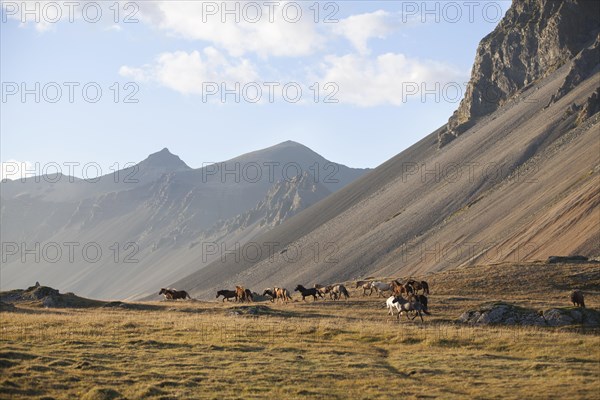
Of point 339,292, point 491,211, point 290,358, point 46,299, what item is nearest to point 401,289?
point 339,292

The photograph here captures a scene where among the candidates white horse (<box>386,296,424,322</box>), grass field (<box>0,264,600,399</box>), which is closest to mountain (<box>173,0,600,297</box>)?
white horse (<box>386,296,424,322</box>)

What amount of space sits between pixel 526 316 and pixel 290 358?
52.8 feet

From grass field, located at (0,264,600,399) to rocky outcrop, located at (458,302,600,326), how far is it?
1.23 meters

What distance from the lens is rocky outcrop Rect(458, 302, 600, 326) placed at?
37984 millimetres

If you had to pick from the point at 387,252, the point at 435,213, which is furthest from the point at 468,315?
the point at 435,213

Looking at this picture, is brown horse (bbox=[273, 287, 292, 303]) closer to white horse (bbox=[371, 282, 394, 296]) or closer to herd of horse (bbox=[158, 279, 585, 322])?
herd of horse (bbox=[158, 279, 585, 322])

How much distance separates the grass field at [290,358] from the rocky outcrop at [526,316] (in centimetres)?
123

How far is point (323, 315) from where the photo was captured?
1796 inches

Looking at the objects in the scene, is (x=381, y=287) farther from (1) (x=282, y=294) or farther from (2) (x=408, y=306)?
(2) (x=408, y=306)

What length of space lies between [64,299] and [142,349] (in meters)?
29.4

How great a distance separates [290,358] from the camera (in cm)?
2998

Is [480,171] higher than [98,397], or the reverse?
[480,171]

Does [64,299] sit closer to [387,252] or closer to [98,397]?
[98,397]

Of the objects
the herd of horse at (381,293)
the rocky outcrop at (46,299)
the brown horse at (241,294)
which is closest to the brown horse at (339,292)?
the herd of horse at (381,293)
